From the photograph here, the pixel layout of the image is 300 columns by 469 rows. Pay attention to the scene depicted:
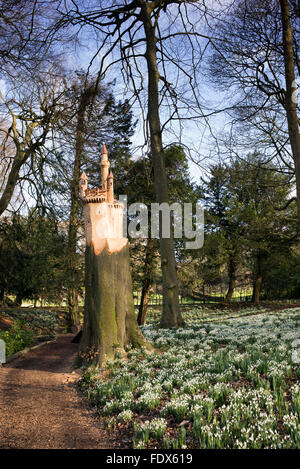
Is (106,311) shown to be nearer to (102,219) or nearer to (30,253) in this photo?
(102,219)

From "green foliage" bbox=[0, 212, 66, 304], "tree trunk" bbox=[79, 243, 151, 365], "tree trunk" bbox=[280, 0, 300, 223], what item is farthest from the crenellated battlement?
"tree trunk" bbox=[280, 0, 300, 223]

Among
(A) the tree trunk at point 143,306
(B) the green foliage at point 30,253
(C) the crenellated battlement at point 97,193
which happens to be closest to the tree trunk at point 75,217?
(B) the green foliage at point 30,253

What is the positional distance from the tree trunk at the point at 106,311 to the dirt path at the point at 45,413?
790 millimetres

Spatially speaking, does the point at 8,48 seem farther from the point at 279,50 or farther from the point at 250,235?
the point at 250,235

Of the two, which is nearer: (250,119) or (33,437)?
(33,437)

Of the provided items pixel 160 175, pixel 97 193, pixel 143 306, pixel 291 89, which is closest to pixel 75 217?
pixel 160 175

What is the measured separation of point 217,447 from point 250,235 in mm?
16377

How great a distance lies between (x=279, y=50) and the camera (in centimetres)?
955

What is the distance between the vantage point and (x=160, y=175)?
37.7 ft

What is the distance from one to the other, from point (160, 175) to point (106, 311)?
589 cm

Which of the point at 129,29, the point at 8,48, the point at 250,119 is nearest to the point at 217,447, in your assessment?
the point at 8,48

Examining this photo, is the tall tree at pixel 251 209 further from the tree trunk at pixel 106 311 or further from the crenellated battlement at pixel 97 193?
the tree trunk at pixel 106 311

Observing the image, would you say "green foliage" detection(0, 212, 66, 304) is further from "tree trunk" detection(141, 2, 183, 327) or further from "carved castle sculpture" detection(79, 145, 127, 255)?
"carved castle sculpture" detection(79, 145, 127, 255)

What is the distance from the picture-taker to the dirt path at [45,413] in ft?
12.2
